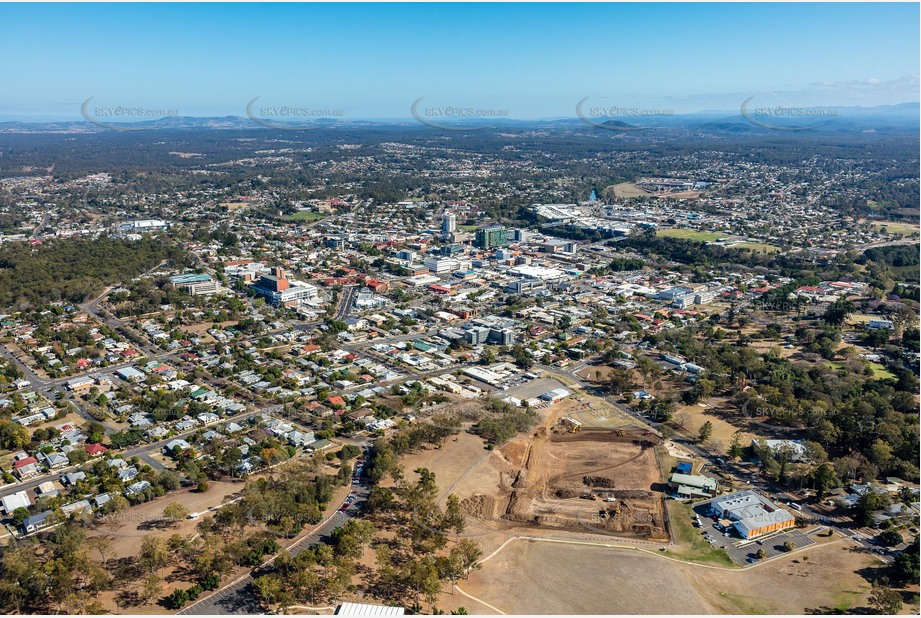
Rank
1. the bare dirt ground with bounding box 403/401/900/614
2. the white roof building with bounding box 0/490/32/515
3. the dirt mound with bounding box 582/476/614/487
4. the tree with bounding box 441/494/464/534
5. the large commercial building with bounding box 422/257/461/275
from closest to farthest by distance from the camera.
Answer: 1. the bare dirt ground with bounding box 403/401/900/614
2. the tree with bounding box 441/494/464/534
3. the white roof building with bounding box 0/490/32/515
4. the dirt mound with bounding box 582/476/614/487
5. the large commercial building with bounding box 422/257/461/275

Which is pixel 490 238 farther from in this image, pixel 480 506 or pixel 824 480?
pixel 824 480

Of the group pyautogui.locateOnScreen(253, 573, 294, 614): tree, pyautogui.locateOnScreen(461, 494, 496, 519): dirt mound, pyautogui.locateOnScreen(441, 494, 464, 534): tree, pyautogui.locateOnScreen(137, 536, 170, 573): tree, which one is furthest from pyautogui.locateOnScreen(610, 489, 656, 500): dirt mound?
pyautogui.locateOnScreen(137, 536, 170, 573): tree

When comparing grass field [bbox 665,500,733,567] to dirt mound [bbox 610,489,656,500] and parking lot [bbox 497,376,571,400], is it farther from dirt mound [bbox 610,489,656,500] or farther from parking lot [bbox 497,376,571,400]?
parking lot [bbox 497,376,571,400]

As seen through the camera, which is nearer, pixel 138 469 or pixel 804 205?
pixel 138 469

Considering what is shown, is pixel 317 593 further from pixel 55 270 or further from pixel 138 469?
pixel 55 270

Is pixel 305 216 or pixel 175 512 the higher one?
pixel 305 216

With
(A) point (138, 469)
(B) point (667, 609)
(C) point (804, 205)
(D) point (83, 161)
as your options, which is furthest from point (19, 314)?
(D) point (83, 161)

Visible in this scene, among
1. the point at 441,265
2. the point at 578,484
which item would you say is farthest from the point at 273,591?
the point at 441,265
